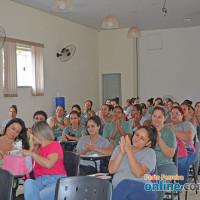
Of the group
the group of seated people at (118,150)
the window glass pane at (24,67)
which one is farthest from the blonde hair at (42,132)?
the window glass pane at (24,67)

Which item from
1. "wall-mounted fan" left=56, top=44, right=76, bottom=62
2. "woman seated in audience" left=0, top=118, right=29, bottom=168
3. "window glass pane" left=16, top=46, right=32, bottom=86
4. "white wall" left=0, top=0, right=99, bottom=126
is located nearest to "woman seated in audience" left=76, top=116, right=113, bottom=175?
"woman seated in audience" left=0, top=118, right=29, bottom=168

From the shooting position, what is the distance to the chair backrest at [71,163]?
123 inches

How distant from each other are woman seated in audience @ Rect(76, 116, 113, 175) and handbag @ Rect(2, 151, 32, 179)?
940 mm

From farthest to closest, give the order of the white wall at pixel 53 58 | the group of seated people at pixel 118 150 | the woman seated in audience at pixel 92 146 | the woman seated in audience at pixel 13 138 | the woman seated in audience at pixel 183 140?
the white wall at pixel 53 58
the woman seated in audience at pixel 183 140
the woman seated in audience at pixel 92 146
the woman seated in audience at pixel 13 138
the group of seated people at pixel 118 150

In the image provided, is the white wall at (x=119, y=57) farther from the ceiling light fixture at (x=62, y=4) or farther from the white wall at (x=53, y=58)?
the ceiling light fixture at (x=62, y=4)

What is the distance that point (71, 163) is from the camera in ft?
10.7

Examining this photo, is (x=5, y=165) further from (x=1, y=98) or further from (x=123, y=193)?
(x=1, y=98)

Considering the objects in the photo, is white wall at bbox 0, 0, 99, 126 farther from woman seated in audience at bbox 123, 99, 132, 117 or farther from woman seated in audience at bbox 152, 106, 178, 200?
woman seated in audience at bbox 152, 106, 178, 200

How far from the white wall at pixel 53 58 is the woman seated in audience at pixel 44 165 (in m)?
4.73

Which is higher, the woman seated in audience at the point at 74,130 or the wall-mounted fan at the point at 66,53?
the wall-mounted fan at the point at 66,53

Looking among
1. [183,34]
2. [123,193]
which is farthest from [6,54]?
[183,34]

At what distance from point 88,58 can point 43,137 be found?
8.87 metres

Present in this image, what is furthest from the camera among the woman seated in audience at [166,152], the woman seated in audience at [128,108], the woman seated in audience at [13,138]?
the woman seated in audience at [128,108]

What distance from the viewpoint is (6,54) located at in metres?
7.70
